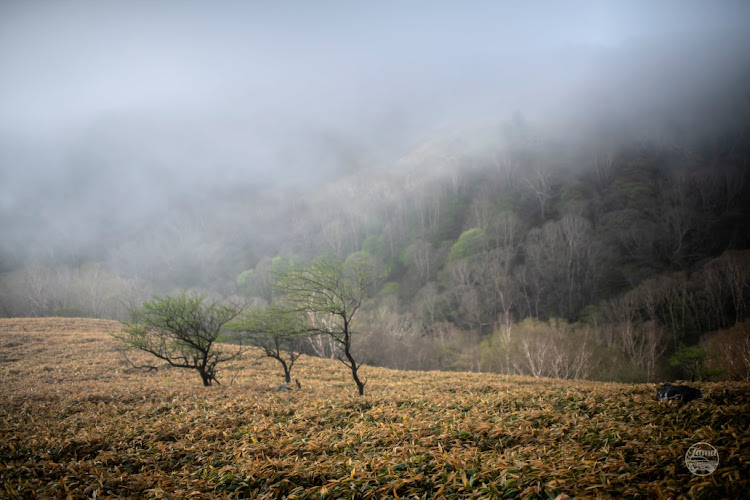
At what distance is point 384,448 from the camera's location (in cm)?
621

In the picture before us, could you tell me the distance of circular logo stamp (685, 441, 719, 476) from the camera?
4344 mm

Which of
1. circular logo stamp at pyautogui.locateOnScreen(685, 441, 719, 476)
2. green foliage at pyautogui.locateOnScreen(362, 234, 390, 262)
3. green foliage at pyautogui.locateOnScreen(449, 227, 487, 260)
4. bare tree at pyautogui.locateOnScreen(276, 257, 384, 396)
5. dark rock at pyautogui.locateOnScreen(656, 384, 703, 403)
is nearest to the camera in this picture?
circular logo stamp at pyautogui.locateOnScreen(685, 441, 719, 476)

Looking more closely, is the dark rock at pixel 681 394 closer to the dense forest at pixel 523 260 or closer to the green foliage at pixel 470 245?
the dense forest at pixel 523 260

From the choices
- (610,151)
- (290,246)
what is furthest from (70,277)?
(610,151)

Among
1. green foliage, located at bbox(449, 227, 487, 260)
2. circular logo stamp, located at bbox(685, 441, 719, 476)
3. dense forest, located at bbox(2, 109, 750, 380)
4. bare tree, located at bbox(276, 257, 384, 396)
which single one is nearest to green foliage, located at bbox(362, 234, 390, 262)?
dense forest, located at bbox(2, 109, 750, 380)

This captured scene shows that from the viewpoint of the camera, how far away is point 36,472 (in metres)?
5.84

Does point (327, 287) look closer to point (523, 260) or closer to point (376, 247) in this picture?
point (523, 260)

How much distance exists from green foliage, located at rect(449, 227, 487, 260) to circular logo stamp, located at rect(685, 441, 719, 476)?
6880cm

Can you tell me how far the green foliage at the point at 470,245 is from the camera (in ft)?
238

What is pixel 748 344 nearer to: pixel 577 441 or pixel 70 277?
pixel 577 441

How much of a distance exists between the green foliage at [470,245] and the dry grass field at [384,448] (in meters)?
64.4

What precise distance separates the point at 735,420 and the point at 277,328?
1836cm

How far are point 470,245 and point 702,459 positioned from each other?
→ 236ft

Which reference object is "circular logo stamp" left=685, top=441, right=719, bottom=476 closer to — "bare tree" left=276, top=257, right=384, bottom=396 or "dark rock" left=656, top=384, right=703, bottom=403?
"dark rock" left=656, top=384, right=703, bottom=403
